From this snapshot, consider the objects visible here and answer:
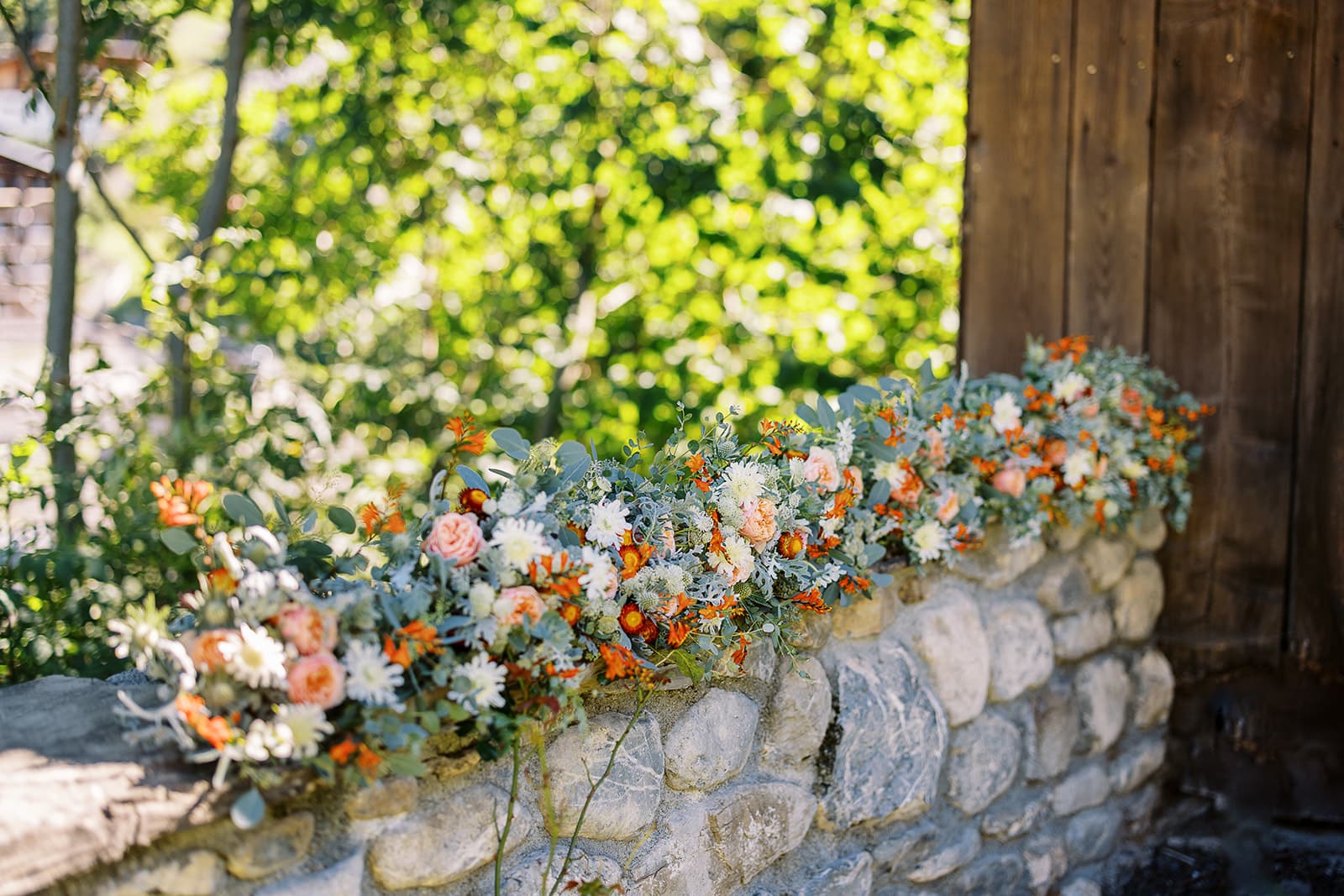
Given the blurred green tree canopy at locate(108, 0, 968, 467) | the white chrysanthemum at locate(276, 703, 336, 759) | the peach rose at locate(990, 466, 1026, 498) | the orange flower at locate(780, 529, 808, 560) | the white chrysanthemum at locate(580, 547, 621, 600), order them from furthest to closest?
the blurred green tree canopy at locate(108, 0, 968, 467) → the peach rose at locate(990, 466, 1026, 498) → the orange flower at locate(780, 529, 808, 560) → the white chrysanthemum at locate(580, 547, 621, 600) → the white chrysanthemum at locate(276, 703, 336, 759)

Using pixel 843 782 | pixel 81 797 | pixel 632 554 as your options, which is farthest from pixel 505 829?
pixel 843 782

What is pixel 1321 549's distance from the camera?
247 cm

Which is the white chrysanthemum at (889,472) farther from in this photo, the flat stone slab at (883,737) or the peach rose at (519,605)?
the peach rose at (519,605)

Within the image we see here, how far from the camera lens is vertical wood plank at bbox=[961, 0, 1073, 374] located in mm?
2514

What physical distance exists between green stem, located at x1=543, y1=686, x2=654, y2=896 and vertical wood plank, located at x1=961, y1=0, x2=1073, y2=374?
149cm

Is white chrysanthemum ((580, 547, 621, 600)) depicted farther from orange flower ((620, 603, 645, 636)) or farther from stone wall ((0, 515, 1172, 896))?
stone wall ((0, 515, 1172, 896))

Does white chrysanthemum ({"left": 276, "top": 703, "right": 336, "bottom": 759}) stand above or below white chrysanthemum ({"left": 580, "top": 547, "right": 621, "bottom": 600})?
below

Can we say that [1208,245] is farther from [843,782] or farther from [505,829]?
[505,829]

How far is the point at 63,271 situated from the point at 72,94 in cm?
40

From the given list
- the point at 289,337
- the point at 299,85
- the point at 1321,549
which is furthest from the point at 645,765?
the point at 299,85

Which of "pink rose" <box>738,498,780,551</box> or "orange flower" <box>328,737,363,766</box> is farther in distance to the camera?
"pink rose" <box>738,498,780,551</box>

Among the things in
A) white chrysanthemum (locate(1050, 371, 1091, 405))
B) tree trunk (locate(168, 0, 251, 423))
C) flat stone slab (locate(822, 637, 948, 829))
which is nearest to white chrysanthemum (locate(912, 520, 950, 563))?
flat stone slab (locate(822, 637, 948, 829))

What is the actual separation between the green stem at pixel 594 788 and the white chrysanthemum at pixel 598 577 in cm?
17

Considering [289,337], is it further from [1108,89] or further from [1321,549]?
[1321,549]
